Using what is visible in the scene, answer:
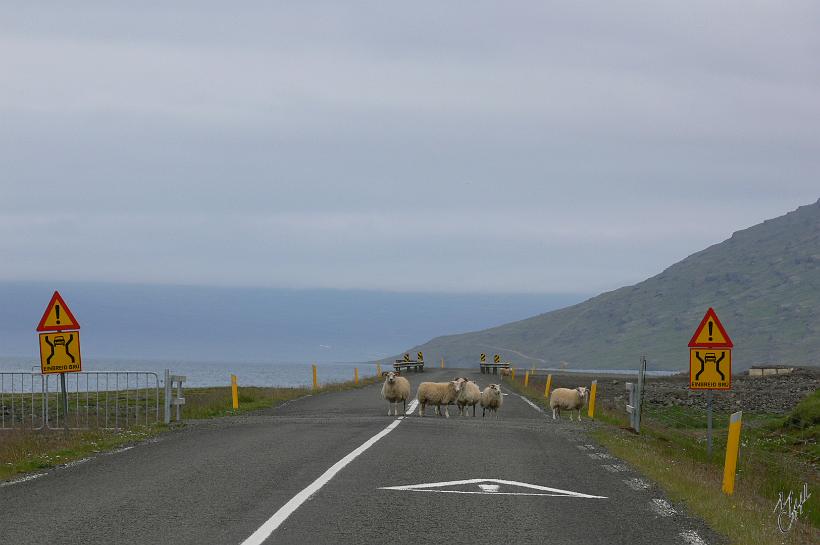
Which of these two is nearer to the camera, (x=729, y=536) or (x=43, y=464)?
(x=729, y=536)

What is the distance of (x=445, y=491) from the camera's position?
1313 cm

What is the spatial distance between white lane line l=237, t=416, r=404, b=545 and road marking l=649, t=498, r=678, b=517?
3.71 metres

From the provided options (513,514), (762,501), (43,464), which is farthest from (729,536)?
(43,464)

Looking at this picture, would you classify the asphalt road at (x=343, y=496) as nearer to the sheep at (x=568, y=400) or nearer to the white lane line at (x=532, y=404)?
the sheep at (x=568, y=400)

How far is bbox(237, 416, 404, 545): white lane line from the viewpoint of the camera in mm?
9945

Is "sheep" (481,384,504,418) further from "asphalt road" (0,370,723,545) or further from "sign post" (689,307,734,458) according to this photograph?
"asphalt road" (0,370,723,545)

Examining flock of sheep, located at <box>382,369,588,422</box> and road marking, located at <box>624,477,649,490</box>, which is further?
flock of sheep, located at <box>382,369,588,422</box>

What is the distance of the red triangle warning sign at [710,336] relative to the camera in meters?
21.8

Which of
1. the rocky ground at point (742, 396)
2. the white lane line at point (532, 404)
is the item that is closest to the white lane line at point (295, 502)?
the white lane line at point (532, 404)

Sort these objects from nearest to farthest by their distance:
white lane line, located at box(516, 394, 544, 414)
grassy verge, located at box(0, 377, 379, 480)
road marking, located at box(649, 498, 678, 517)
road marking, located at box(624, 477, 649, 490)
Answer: road marking, located at box(649, 498, 678, 517)
road marking, located at box(624, 477, 649, 490)
grassy verge, located at box(0, 377, 379, 480)
white lane line, located at box(516, 394, 544, 414)

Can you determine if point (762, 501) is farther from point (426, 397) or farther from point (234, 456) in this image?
point (426, 397)

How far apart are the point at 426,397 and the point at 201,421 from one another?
20.1ft

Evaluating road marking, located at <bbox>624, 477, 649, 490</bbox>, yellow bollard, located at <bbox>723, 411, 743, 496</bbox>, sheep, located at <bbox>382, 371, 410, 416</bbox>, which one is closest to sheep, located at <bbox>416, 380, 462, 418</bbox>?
sheep, located at <bbox>382, 371, 410, 416</bbox>

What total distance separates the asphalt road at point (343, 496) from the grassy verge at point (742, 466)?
395 mm
